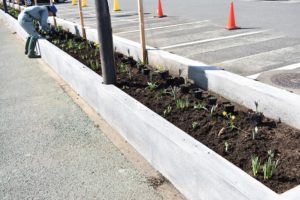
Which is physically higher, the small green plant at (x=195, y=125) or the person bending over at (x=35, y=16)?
the person bending over at (x=35, y=16)

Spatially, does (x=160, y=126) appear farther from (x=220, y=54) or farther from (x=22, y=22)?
(x=22, y=22)

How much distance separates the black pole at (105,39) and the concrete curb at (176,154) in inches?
7.3

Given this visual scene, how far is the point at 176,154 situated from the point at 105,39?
91.0 inches

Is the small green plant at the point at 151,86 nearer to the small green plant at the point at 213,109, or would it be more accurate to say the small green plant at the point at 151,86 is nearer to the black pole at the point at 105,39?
the black pole at the point at 105,39

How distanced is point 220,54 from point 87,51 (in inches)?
109

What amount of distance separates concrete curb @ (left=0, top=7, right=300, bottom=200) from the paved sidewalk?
0.25m

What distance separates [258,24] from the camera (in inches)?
403

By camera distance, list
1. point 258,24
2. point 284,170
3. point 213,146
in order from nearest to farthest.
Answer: point 284,170 → point 213,146 → point 258,24

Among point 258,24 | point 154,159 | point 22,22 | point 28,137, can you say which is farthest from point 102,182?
point 258,24

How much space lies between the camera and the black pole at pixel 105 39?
187 inches

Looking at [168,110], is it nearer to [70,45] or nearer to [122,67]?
[122,67]

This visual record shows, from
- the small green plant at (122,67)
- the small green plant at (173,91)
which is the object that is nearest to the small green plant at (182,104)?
the small green plant at (173,91)

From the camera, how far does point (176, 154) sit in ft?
10.4

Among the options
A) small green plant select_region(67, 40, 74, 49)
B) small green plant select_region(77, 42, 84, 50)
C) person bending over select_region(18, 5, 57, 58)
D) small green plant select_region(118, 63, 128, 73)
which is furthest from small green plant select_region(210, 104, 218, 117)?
person bending over select_region(18, 5, 57, 58)
